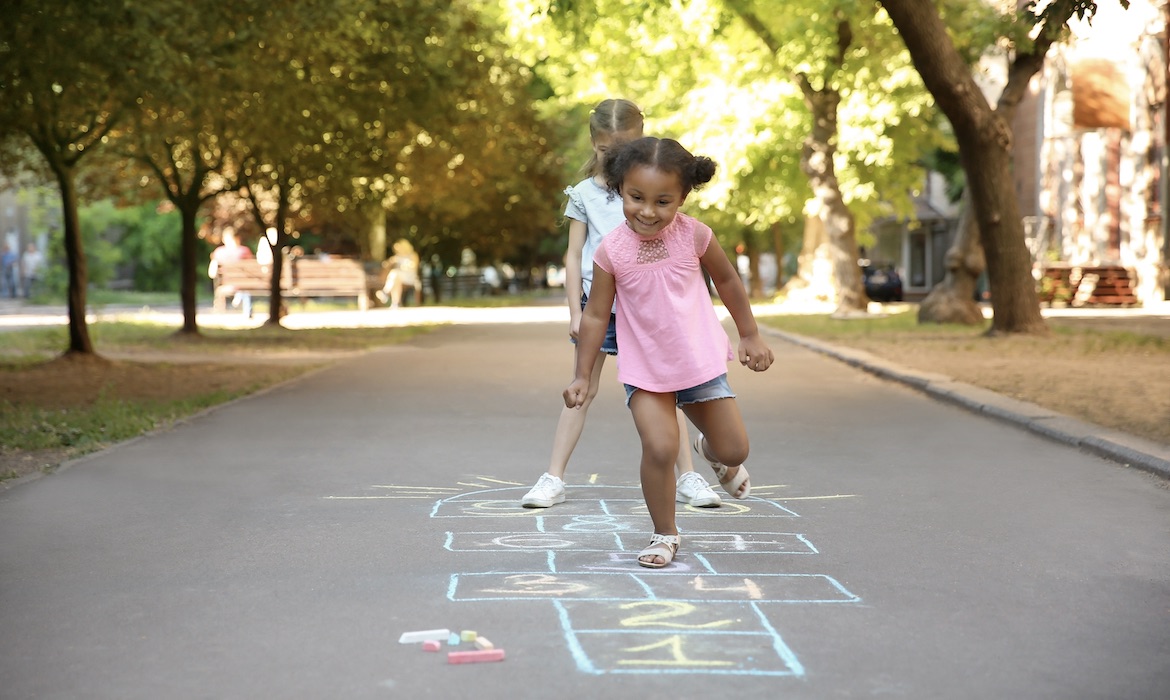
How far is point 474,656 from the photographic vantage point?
14.9ft

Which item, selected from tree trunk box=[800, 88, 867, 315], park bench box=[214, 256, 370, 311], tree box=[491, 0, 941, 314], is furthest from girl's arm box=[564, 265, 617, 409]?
park bench box=[214, 256, 370, 311]

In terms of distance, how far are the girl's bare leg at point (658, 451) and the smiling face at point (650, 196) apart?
2.23 ft

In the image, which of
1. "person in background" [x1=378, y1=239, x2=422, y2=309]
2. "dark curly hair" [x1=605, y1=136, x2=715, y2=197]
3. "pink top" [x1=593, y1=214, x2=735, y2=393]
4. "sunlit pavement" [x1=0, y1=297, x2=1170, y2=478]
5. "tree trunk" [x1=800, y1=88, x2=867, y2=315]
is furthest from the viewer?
"person in background" [x1=378, y1=239, x2=422, y2=309]

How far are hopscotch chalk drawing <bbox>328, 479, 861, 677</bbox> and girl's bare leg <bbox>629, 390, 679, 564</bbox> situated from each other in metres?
A: 0.22

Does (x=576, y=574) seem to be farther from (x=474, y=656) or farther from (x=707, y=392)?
(x=474, y=656)

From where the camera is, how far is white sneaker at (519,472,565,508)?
7.52 meters

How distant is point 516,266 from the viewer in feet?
229

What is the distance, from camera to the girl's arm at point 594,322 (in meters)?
6.12

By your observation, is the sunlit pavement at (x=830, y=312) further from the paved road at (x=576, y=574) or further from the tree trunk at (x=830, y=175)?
the tree trunk at (x=830, y=175)

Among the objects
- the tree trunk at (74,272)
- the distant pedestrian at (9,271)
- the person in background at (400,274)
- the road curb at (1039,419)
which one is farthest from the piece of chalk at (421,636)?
the distant pedestrian at (9,271)

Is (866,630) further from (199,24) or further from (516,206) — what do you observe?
(516,206)

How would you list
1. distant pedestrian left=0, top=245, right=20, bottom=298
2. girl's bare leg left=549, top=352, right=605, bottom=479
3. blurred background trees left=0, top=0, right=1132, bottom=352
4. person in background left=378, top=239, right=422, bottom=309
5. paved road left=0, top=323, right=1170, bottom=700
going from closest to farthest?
paved road left=0, top=323, right=1170, bottom=700, girl's bare leg left=549, top=352, right=605, bottom=479, blurred background trees left=0, top=0, right=1132, bottom=352, person in background left=378, top=239, right=422, bottom=309, distant pedestrian left=0, top=245, right=20, bottom=298

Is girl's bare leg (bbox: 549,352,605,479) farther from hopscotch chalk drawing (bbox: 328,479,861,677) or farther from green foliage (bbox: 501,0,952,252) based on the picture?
green foliage (bbox: 501,0,952,252)

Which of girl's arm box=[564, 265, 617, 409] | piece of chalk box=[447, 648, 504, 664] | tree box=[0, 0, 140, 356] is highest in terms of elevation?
tree box=[0, 0, 140, 356]
